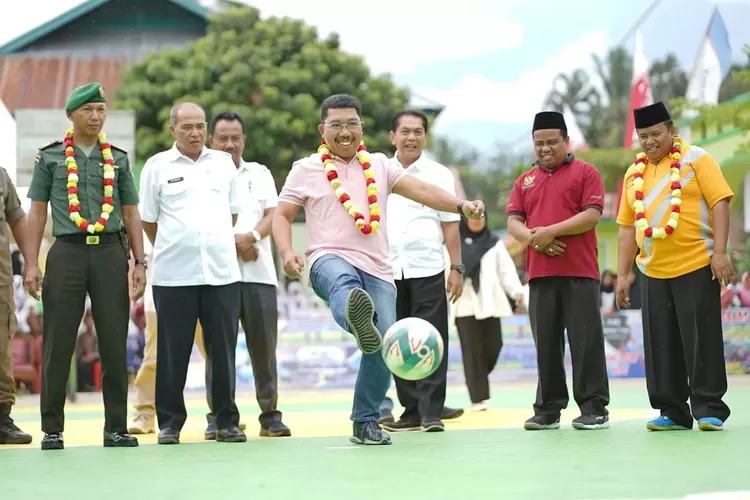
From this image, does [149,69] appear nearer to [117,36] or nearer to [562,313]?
[117,36]

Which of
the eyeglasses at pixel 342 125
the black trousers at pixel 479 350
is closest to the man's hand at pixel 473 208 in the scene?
the eyeglasses at pixel 342 125

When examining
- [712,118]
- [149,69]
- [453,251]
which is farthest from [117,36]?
[453,251]

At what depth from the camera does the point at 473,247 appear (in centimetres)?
1402

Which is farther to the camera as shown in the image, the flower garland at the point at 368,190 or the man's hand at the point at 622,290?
the man's hand at the point at 622,290

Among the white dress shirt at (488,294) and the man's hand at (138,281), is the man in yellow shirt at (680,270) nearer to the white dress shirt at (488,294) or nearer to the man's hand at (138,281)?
the man's hand at (138,281)

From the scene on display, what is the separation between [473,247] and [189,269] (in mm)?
5181

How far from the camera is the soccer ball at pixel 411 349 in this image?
799cm

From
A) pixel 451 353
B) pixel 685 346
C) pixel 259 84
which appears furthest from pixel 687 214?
pixel 259 84

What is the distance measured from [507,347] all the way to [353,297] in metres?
13.3

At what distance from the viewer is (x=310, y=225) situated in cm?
887

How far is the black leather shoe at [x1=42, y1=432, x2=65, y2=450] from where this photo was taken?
354 inches

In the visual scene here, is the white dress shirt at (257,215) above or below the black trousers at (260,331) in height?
above

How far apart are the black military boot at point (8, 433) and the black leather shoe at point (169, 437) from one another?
3.62 feet

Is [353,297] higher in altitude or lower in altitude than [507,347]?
higher
